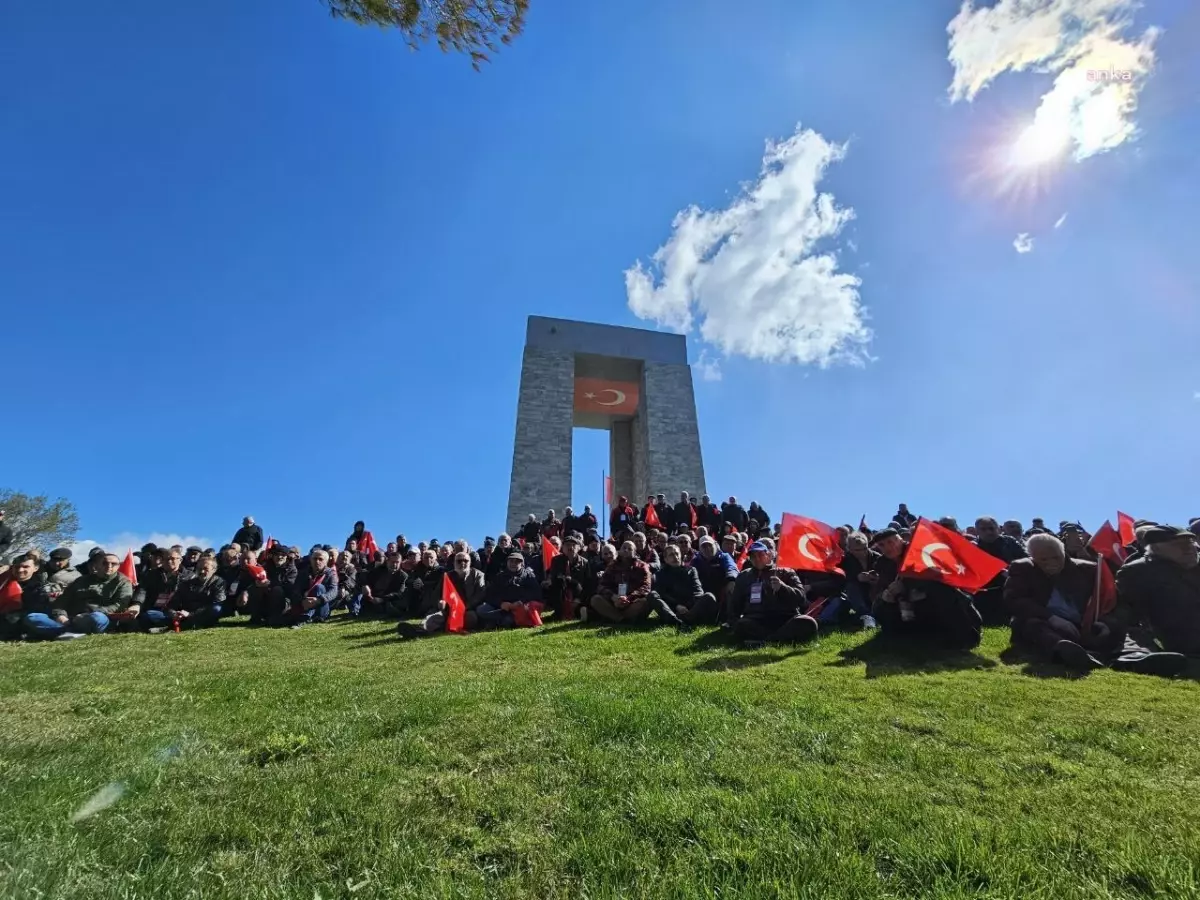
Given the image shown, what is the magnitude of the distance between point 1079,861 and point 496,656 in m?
5.07

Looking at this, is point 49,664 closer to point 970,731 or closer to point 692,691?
point 692,691

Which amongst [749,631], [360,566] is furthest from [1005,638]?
[360,566]

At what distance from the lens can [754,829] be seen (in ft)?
7.75

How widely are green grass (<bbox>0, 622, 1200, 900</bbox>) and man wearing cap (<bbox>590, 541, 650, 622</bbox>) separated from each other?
305 centimetres

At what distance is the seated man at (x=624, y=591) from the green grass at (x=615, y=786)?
304 centimetres

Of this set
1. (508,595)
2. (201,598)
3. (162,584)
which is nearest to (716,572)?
(508,595)

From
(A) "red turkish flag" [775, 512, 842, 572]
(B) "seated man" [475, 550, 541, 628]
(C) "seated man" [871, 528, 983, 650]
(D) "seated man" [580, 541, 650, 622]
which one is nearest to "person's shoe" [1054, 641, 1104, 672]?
(C) "seated man" [871, 528, 983, 650]

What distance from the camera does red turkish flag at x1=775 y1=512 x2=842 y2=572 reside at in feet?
25.1

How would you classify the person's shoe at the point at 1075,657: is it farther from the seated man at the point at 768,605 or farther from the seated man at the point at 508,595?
the seated man at the point at 508,595

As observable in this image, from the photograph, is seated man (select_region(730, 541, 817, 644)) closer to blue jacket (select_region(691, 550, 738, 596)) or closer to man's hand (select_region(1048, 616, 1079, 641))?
blue jacket (select_region(691, 550, 738, 596))

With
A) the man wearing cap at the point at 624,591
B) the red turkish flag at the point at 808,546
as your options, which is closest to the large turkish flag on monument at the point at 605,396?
the man wearing cap at the point at 624,591

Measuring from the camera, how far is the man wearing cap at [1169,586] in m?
5.26

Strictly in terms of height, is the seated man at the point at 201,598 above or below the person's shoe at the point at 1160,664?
above

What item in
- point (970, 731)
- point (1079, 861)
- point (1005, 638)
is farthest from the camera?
point (1005, 638)
